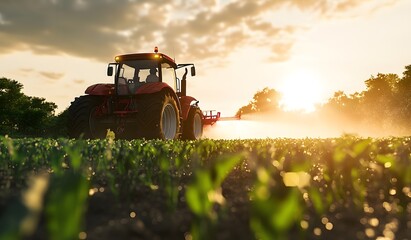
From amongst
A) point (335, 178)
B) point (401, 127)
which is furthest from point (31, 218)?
point (401, 127)

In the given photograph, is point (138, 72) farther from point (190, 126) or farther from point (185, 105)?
point (190, 126)

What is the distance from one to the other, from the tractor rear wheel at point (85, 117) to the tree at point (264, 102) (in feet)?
284

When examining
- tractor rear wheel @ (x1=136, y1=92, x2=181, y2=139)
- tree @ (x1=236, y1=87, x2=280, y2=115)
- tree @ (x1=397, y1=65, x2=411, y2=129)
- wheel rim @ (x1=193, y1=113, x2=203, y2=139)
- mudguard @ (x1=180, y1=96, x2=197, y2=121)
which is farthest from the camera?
tree @ (x1=236, y1=87, x2=280, y2=115)

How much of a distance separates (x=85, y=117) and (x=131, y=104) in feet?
3.61

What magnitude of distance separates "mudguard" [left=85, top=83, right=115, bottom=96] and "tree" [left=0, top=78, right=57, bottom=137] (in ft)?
43.2

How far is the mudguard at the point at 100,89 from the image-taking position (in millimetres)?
10766

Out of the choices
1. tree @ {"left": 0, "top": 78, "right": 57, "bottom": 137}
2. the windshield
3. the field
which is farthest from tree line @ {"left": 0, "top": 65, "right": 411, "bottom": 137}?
the field

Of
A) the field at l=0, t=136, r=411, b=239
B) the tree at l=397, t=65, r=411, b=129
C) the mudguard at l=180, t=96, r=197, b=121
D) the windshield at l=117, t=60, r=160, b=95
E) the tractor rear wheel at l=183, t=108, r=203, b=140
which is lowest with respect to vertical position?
the field at l=0, t=136, r=411, b=239

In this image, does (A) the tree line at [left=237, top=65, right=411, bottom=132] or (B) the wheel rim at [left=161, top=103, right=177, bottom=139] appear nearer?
(B) the wheel rim at [left=161, top=103, right=177, bottom=139]

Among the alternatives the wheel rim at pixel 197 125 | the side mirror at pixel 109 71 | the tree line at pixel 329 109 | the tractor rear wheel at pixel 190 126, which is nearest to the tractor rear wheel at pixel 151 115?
the side mirror at pixel 109 71

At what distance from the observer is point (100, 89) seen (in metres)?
11.0

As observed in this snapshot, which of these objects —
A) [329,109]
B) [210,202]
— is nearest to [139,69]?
[210,202]

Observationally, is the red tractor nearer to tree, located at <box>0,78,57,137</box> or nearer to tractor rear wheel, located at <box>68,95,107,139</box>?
tractor rear wheel, located at <box>68,95,107,139</box>

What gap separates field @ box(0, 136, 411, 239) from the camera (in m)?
1.22
